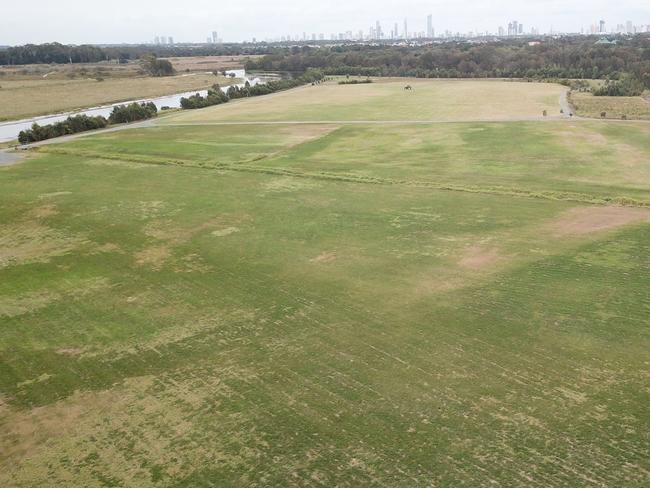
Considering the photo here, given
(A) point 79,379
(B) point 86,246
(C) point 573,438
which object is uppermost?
(B) point 86,246

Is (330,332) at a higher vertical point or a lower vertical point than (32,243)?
lower

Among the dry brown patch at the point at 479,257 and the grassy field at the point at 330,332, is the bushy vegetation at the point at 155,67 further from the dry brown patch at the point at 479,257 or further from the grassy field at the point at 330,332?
the dry brown patch at the point at 479,257

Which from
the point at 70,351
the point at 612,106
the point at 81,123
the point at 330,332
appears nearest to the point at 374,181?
the point at 330,332

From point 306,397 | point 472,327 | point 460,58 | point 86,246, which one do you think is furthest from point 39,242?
point 460,58

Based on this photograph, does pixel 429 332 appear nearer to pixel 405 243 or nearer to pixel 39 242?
pixel 405 243

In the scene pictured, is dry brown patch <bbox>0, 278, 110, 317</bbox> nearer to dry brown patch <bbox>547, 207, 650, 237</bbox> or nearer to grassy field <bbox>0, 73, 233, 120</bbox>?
dry brown patch <bbox>547, 207, 650, 237</bbox>

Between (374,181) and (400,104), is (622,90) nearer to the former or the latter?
(400,104)
